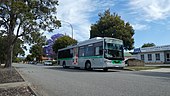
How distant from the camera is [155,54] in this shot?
57.5 metres

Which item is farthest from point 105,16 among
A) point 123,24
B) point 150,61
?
point 150,61

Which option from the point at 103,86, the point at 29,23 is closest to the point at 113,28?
the point at 29,23

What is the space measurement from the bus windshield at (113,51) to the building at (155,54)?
31261mm

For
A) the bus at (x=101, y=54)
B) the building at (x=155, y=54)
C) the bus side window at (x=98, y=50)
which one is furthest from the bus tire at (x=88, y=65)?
the building at (x=155, y=54)

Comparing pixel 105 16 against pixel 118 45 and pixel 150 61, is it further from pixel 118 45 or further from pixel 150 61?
pixel 150 61

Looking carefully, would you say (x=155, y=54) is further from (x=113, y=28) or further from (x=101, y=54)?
(x=101, y=54)

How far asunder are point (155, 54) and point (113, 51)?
35342 mm

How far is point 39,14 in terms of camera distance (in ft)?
125

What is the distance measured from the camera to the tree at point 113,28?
39.2 metres

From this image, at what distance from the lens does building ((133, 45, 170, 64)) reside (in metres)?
54.3

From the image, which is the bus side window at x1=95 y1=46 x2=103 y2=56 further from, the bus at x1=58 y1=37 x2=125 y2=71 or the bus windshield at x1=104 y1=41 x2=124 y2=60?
the bus windshield at x1=104 y1=41 x2=124 y2=60

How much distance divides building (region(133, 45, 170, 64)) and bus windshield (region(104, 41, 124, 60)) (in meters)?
31.3

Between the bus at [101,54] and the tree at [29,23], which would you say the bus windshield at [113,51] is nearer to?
the bus at [101,54]

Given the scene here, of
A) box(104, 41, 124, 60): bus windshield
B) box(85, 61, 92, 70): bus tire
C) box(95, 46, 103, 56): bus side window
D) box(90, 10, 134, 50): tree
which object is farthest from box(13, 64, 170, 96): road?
box(90, 10, 134, 50): tree
